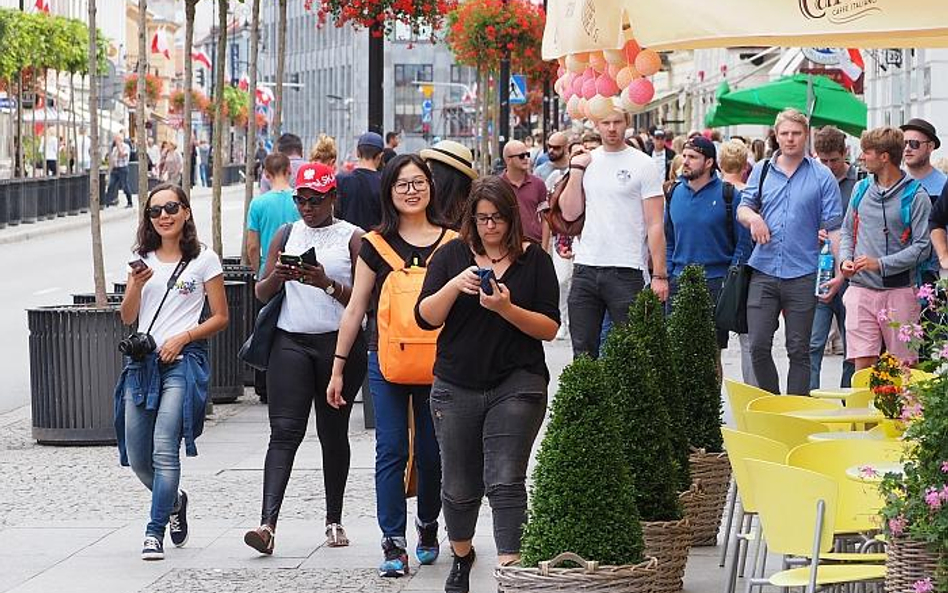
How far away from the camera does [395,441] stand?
326 inches

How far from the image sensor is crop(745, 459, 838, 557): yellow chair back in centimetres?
600

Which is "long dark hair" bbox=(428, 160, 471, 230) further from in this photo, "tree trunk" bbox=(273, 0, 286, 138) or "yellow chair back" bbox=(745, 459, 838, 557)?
"tree trunk" bbox=(273, 0, 286, 138)

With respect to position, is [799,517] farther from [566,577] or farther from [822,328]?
[822,328]

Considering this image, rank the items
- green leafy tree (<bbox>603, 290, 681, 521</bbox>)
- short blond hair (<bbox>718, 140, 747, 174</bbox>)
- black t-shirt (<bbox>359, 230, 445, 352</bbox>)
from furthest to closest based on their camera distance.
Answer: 1. short blond hair (<bbox>718, 140, 747, 174</bbox>)
2. black t-shirt (<bbox>359, 230, 445, 352</bbox>)
3. green leafy tree (<bbox>603, 290, 681, 521</bbox>)

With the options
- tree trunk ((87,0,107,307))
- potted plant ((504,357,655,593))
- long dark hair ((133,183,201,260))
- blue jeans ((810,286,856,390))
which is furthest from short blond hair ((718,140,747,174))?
potted plant ((504,357,655,593))

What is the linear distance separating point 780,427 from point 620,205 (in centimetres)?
382

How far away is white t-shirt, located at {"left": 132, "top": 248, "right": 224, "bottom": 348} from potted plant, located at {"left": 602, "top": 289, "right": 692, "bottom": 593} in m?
Answer: 2.34

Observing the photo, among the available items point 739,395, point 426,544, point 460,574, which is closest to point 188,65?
point 426,544

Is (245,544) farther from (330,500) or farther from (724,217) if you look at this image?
(724,217)

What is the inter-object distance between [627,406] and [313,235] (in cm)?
220

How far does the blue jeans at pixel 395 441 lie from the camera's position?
825 centimetres

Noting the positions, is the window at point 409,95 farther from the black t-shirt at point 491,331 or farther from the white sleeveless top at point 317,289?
the black t-shirt at point 491,331

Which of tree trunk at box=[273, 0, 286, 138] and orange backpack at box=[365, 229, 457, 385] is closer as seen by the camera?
orange backpack at box=[365, 229, 457, 385]

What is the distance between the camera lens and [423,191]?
8250mm
